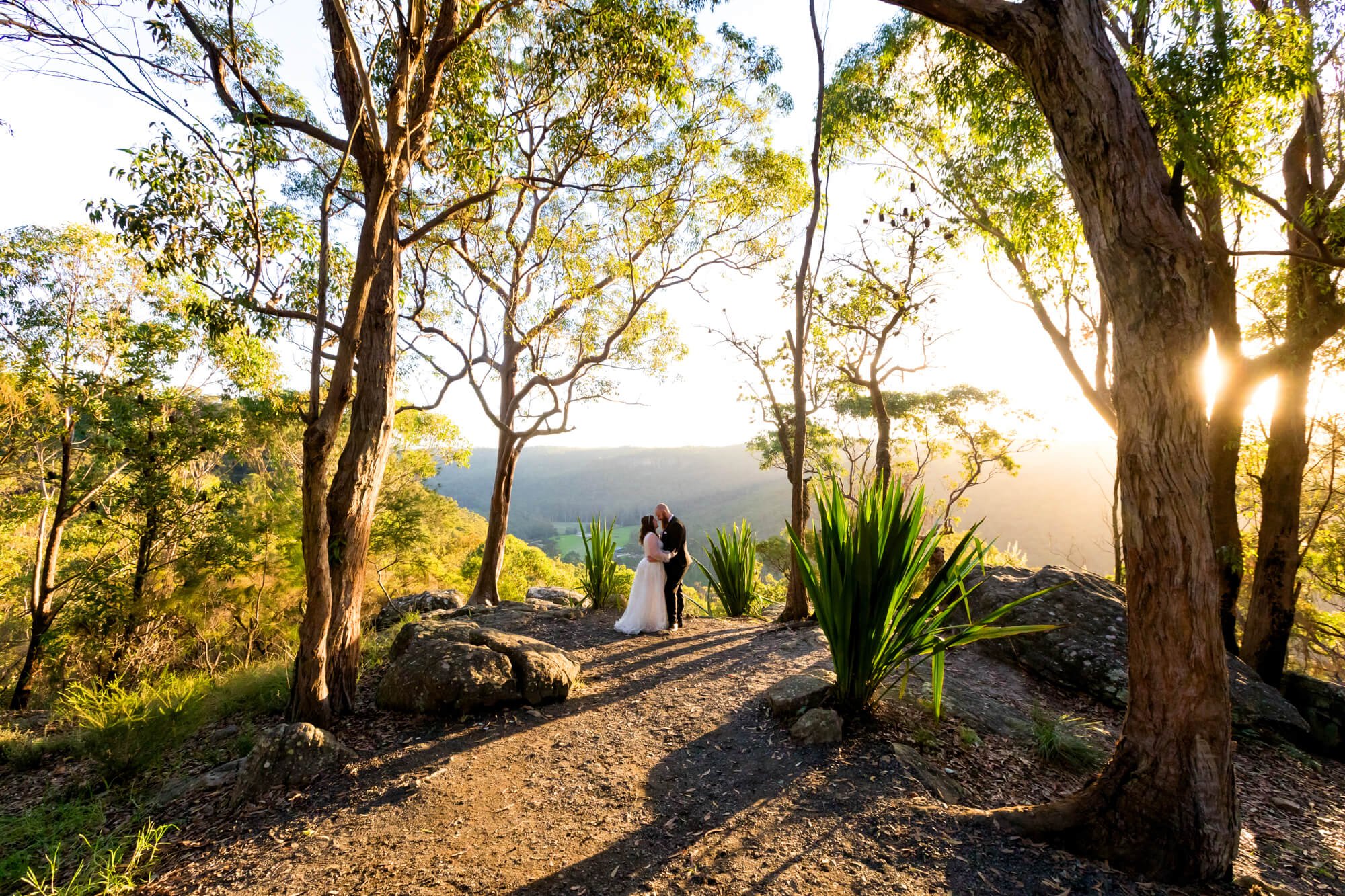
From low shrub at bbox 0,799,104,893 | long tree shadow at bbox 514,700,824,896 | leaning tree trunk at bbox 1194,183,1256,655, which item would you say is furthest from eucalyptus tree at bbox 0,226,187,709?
leaning tree trunk at bbox 1194,183,1256,655

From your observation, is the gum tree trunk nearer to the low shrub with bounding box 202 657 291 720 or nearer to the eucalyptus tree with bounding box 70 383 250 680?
the low shrub with bounding box 202 657 291 720

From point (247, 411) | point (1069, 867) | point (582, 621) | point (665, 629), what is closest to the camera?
point (1069, 867)

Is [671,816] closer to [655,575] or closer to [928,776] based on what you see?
[928,776]

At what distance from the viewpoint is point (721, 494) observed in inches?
3514

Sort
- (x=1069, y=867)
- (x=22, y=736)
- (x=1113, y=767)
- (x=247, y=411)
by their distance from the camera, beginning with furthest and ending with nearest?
(x=247, y=411) < (x=22, y=736) < (x=1113, y=767) < (x=1069, y=867)

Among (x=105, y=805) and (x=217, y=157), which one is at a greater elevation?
(x=217, y=157)

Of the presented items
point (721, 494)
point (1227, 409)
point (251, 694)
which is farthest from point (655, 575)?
point (721, 494)

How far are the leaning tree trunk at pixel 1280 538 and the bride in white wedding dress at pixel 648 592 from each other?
598cm

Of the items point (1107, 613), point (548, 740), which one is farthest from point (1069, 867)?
point (1107, 613)

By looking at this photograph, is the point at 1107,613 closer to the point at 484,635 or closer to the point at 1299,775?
the point at 1299,775

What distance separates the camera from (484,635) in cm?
442

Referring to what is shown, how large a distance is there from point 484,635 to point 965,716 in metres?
3.62

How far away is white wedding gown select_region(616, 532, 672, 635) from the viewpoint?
6441mm

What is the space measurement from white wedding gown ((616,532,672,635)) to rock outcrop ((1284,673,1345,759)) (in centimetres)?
561
